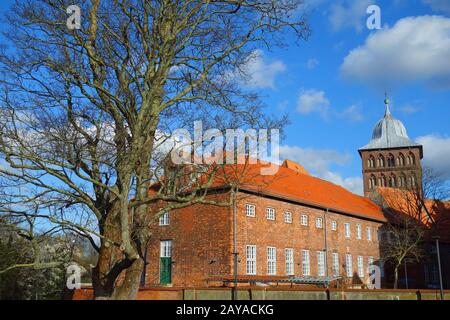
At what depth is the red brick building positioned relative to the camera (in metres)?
28.1

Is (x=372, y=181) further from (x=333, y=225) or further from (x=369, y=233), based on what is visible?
(x=333, y=225)

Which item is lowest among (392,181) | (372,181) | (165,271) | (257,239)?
(165,271)

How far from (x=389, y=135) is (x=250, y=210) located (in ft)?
189

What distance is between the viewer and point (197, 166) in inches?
603

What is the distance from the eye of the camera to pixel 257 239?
2952 cm

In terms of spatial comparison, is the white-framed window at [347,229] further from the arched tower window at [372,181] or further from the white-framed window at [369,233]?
the arched tower window at [372,181]

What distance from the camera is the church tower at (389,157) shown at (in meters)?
76.4

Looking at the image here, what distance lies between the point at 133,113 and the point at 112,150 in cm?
155

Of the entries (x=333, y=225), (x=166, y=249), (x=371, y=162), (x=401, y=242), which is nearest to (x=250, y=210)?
(x=166, y=249)

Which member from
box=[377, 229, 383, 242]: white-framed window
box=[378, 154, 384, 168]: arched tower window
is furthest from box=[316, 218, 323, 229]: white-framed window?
box=[378, 154, 384, 168]: arched tower window

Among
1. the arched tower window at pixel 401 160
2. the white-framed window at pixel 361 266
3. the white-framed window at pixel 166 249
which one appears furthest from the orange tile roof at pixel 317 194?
the arched tower window at pixel 401 160

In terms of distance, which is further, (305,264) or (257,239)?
(305,264)

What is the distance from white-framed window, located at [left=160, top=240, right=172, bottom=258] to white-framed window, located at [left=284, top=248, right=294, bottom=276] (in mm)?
7335
